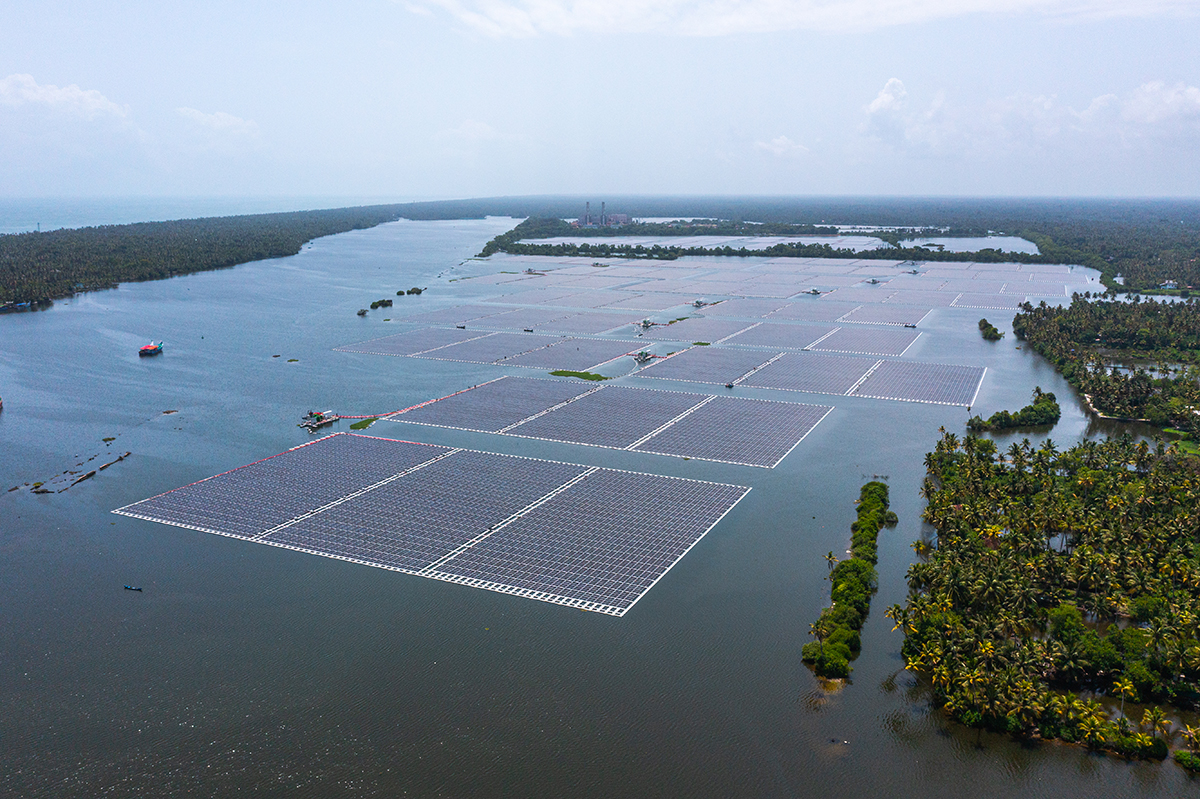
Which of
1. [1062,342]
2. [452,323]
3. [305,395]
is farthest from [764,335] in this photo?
[305,395]

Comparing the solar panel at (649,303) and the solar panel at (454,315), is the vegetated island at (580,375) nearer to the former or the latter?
the solar panel at (454,315)

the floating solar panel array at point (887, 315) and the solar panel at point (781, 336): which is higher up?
the floating solar panel array at point (887, 315)

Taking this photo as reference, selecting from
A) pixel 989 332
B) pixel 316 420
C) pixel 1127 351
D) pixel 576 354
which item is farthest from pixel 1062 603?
pixel 1127 351

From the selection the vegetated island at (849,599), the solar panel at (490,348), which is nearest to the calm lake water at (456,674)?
the vegetated island at (849,599)

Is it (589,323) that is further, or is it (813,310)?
(813,310)

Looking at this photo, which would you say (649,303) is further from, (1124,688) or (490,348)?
(1124,688)
